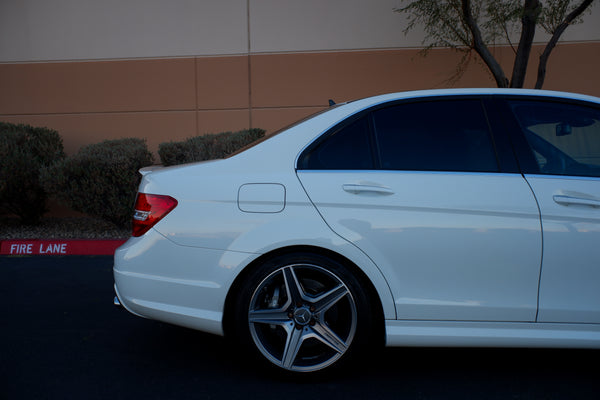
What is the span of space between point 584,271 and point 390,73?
6.46 metres

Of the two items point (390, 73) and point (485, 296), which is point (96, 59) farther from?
point (485, 296)

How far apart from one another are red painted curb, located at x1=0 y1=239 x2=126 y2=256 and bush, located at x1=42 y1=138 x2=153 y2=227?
0.59 meters

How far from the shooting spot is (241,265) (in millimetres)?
2707

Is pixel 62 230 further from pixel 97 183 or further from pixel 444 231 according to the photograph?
pixel 444 231

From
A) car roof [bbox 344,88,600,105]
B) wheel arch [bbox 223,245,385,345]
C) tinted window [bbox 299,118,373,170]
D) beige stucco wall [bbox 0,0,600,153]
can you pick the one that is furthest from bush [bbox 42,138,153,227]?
car roof [bbox 344,88,600,105]

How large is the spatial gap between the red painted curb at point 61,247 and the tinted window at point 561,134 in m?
4.97

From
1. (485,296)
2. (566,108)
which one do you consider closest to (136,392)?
(485,296)

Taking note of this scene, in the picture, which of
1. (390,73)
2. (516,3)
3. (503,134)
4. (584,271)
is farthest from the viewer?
(390,73)

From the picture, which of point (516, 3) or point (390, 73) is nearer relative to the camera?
point (516, 3)

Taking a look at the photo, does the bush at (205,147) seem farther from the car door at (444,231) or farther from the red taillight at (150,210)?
the car door at (444,231)

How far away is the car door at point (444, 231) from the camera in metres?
2.63

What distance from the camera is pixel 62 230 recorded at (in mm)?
7469

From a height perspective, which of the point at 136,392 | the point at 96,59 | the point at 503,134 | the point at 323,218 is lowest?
the point at 136,392

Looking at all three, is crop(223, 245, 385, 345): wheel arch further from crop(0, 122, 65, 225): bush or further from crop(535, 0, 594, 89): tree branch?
crop(535, 0, 594, 89): tree branch
